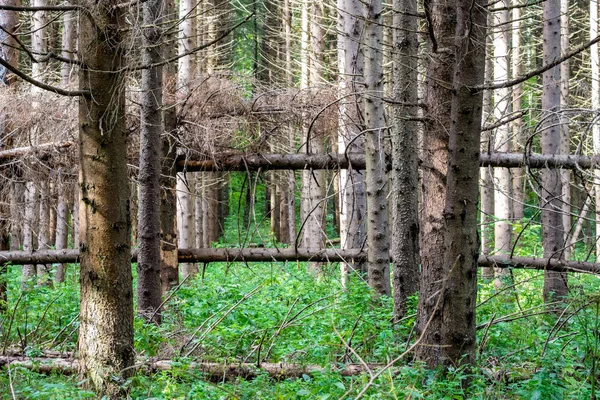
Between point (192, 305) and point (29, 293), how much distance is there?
1997mm

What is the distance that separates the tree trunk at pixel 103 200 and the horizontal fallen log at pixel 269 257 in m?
4.15

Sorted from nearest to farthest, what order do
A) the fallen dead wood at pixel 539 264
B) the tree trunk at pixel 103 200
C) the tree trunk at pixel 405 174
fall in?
the tree trunk at pixel 103 200, the tree trunk at pixel 405 174, the fallen dead wood at pixel 539 264

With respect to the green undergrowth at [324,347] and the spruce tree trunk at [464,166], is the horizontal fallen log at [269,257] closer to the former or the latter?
the green undergrowth at [324,347]

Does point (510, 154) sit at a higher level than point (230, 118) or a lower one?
lower

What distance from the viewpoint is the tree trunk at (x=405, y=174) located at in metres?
6.93

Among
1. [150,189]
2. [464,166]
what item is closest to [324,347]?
[464,166]

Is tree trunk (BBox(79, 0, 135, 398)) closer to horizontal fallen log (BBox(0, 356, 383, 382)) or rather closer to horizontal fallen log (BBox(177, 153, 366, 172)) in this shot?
horizontal fallen log (BBox(0, 356, 383, 382))

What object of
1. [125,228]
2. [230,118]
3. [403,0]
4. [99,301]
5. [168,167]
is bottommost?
[99,301]

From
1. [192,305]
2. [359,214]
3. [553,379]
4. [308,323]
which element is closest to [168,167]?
[192,305]

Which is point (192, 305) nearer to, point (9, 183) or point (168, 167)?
point (168, 167)

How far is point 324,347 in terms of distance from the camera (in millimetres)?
5980

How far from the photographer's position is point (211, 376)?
591cm

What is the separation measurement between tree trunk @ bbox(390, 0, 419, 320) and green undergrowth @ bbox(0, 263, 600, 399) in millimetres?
444

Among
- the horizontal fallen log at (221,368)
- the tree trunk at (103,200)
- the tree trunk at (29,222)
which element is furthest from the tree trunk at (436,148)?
→ the tree trunk at (29,222)
